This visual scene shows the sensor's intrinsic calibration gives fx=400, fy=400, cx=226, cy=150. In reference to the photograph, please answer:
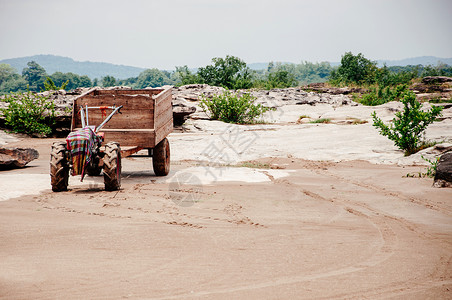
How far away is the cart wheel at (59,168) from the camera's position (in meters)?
5.97

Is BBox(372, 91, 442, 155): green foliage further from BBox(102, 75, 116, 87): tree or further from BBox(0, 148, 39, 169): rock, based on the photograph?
BBox(102, 75, 116, 87): tree

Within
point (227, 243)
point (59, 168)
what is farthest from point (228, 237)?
point (59, 168)

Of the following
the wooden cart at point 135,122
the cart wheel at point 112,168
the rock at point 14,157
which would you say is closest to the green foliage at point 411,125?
the wooden cart at point 135,122

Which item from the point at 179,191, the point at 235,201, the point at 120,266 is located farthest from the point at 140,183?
the point at 120,266

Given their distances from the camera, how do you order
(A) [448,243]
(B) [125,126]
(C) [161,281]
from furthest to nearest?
(B) [125,126], (A) [448,243], (C) [161,281]

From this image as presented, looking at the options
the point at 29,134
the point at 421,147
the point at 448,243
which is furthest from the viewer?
the point at 29,134

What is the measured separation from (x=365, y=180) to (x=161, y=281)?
18.0ft

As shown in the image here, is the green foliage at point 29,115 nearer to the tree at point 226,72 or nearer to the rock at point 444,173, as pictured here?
the rock at point 444,173

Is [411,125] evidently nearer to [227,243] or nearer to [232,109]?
[227,243]

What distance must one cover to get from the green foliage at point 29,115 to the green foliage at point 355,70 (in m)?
28.7

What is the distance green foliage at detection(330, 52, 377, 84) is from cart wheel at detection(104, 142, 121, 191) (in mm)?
34488

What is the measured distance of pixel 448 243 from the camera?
401 cm

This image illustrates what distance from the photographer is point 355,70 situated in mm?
42781

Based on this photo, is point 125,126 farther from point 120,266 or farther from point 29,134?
point 29,134
